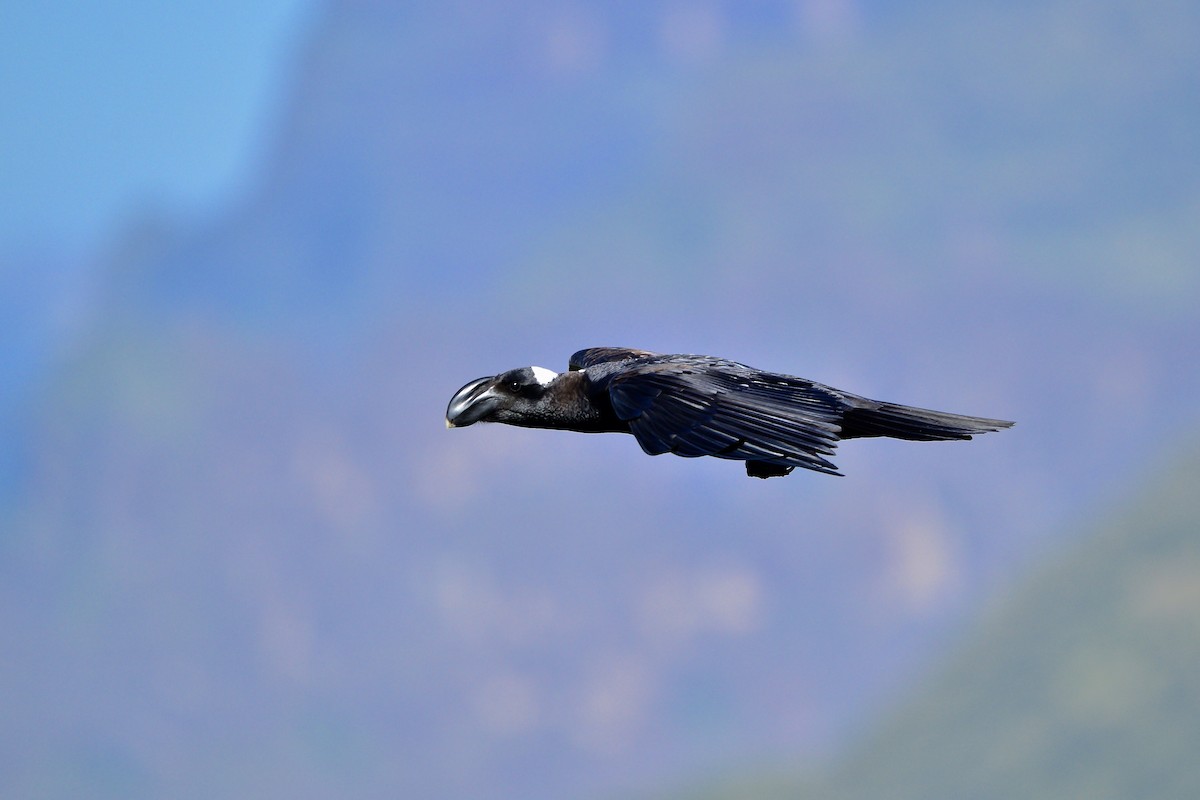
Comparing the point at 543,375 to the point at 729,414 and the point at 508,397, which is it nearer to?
the point at 508,397

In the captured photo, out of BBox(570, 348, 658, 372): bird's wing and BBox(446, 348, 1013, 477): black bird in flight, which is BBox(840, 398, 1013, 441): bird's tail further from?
BBox(570, 348, 658, 372): bird's wing

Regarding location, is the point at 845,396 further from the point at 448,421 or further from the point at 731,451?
the point at 448,421

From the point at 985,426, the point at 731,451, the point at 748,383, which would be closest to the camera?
the point at 731,451

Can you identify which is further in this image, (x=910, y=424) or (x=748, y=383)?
(x=910, y=424)

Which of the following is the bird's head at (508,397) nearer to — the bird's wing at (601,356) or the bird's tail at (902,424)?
the bird's wing at (601,356)

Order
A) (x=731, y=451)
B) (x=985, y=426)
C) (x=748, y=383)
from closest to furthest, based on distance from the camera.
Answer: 1. (x=731, y=451)
2. (x=748, y=383)
3. (x=985, y=426)

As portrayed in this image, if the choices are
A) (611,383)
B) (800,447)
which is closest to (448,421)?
(611,383)
